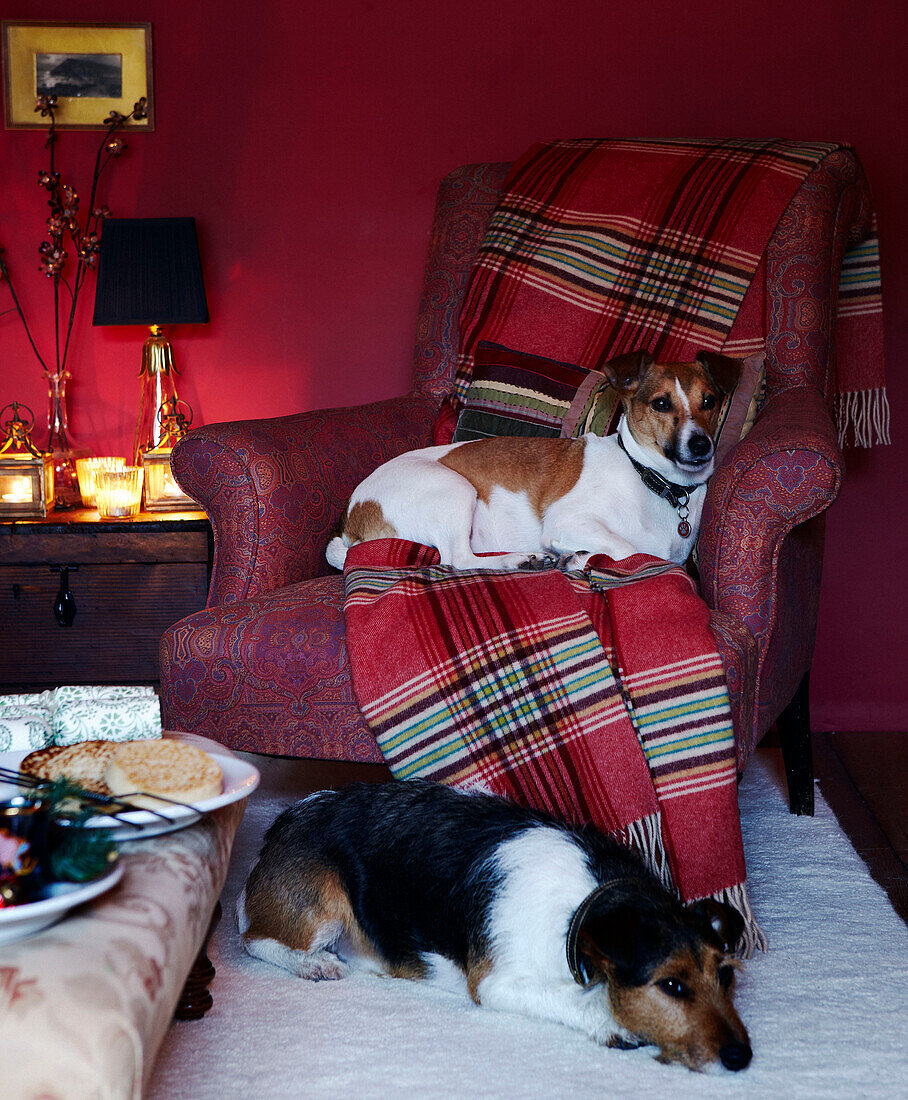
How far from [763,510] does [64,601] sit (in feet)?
6.35

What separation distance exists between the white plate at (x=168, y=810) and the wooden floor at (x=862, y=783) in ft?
4.79

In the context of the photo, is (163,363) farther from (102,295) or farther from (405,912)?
(405,912)

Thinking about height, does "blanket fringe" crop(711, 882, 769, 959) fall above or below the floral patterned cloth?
below

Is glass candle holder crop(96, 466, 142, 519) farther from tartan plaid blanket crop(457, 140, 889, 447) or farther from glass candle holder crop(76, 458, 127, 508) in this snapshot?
tartan plaid blanket crop(457, 140, 889, 447)

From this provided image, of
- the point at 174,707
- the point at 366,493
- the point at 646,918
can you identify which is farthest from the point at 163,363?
the point at 646,918

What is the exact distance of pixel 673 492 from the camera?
2729 mm

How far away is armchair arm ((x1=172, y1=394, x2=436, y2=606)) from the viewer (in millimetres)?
2434

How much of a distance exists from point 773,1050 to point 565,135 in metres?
2.98

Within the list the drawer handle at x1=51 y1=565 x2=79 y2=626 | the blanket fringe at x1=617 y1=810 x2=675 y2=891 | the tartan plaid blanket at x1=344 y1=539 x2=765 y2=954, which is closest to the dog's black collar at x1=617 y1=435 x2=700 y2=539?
the tartan plaid blanket at x1=344 y1=539 x2=765 y2=954

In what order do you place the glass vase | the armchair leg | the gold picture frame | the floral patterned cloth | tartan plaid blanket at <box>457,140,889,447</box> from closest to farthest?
the floral patterned cloth → the armchair leg → tartan plaid blanket at <box>457,140,889,447</box> → the glass vase → the gold picture frame

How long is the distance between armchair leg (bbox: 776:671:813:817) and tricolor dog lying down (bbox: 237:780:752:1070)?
3.68 ft

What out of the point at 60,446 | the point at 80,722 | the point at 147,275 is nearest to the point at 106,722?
the point at 80,722

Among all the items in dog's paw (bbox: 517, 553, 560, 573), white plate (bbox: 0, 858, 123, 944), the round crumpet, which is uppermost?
white plate (bbox: 0, 858, 123, 944)

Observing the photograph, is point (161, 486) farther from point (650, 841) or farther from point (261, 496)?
point (650, 841)
